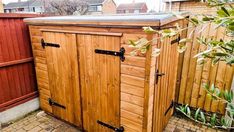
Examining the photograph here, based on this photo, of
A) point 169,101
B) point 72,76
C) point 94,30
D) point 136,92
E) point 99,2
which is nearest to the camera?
point 136,92

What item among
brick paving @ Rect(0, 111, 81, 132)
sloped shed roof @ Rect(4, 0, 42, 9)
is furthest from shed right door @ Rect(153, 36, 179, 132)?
sloped shed roof @ Rect(4, 0, 42, 9)

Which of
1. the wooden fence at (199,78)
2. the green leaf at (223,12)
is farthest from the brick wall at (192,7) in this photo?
the green leaf at (223,12)

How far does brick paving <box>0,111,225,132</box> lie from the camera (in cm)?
287

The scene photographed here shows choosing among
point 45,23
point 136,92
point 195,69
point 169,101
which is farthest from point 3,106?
point 195,69

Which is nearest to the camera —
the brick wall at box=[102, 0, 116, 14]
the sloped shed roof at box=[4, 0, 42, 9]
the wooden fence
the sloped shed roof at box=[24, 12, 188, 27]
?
the sloped shed roof at box=[24, 12, 188, 27]

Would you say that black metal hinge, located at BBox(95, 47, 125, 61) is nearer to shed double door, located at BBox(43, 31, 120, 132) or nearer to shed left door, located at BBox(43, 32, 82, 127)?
shed double door, located at BBox(43, 31, 120, 132)

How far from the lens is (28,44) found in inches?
127

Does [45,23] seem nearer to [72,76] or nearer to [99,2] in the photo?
[72,76]

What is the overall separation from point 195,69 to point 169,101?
0.72m

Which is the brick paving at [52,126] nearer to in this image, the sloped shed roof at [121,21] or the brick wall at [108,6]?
the sloped shed roof at [121,21]

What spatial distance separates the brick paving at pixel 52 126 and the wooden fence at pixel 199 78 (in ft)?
1.18

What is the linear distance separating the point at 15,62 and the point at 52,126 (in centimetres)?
131

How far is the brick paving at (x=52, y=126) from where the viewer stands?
9.42 ft

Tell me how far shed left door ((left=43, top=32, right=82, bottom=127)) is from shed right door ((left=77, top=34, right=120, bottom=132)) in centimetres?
15
